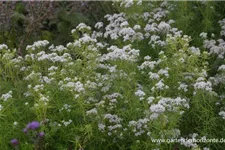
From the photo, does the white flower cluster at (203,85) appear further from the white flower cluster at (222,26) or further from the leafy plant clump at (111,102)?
the white flower cluster at (222,26)

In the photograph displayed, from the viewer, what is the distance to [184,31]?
16.1ft

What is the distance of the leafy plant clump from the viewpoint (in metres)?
3.42

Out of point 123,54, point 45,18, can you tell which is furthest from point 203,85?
point 45,18

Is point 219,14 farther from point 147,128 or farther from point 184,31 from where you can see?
point 147,128

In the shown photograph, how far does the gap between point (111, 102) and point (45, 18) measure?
88.8 inches

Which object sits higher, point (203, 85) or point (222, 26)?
point (222, 26)

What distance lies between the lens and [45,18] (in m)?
5.59

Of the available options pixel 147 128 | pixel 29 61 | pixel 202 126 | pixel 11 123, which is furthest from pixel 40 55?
pixel 202 126

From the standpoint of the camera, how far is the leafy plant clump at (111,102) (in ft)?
11.2

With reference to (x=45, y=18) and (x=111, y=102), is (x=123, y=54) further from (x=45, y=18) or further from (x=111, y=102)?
(x=45, y=18)

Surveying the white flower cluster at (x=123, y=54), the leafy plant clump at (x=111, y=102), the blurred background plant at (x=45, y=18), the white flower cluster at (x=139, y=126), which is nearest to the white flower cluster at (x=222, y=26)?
the leafy plant clump at (x=111, y=102)

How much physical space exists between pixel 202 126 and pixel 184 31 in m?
1.53

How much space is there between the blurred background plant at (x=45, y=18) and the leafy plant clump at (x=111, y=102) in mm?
1305

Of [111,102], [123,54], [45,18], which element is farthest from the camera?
[45,18]
